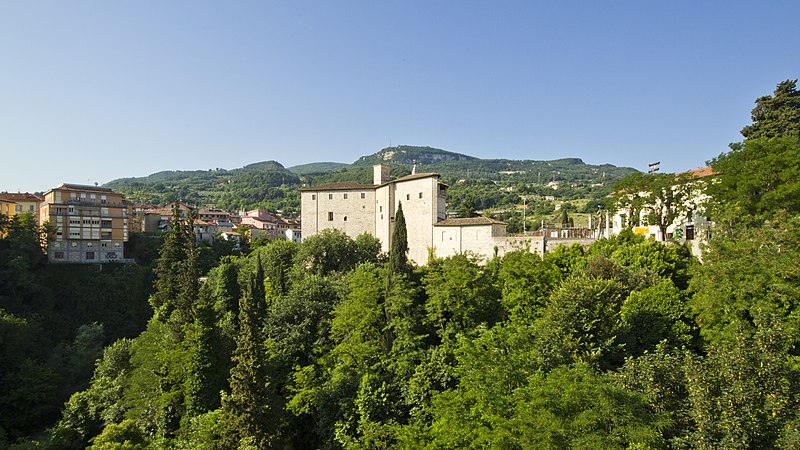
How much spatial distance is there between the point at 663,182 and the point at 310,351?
2670 centimetres

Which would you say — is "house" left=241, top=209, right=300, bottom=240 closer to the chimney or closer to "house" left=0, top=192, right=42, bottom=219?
"house" left=0, top=192, right=42, bottom=219

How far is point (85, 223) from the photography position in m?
66.3

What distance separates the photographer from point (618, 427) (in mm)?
16234

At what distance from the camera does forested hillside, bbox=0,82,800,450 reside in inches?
677

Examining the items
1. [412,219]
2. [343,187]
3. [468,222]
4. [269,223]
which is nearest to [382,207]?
[412,219]

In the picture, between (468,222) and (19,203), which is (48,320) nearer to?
(19,203)

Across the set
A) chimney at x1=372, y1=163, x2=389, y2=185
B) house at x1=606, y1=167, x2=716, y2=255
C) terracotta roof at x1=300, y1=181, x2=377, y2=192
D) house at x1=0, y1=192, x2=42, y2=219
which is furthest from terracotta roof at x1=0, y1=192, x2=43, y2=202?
house at x1=606, y1=167, x2=716, y2=255

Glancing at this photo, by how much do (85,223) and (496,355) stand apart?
64.6m

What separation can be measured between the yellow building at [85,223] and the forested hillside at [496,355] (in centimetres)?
2404

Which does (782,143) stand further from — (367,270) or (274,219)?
(274,219)

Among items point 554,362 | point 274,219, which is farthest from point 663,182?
point 274,219

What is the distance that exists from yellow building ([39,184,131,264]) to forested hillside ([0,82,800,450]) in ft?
78.9

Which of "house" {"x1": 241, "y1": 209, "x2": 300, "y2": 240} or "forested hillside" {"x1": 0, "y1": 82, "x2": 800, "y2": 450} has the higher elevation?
"house" {"x1": 241, "y1": 209, "x2": 300, "y2": 240}

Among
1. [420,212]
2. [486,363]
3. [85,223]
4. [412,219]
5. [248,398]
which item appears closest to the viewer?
[486,363]
